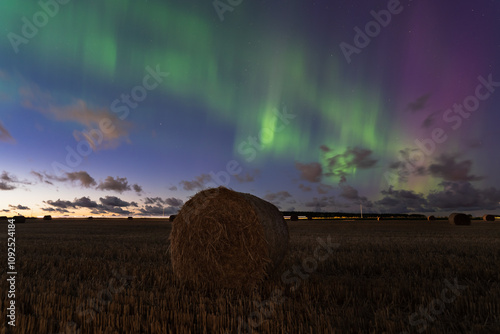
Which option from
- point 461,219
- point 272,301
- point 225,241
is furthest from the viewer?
point 461,219

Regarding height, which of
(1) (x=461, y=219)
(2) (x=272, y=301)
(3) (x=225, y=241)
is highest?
(1) (x=461, y=219)

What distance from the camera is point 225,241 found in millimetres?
8117

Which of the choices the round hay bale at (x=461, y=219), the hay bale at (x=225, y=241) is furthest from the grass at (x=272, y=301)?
the round hay bale at (x=461, y=219)

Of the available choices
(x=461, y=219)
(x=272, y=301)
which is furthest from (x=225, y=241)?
(x=461, y=219)

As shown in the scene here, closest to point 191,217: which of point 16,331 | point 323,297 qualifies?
point 323,297

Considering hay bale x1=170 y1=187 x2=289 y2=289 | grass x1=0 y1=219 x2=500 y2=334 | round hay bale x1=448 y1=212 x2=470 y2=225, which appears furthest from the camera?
round hay bale x1=448 y1=212 x2=470 y2=225

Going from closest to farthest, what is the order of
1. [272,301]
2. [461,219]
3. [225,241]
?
[272,301] < [225,241] < [461,219]

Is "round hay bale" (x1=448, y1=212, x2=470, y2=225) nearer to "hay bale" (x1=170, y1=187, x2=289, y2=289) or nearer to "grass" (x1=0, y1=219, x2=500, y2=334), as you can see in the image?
"grass" (x1=0, y1=219, x2=500, y2=334)

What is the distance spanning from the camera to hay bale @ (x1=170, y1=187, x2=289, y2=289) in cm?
773

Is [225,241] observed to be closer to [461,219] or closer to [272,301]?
[272,301]

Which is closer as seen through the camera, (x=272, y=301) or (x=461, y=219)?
(x=272, y=301)

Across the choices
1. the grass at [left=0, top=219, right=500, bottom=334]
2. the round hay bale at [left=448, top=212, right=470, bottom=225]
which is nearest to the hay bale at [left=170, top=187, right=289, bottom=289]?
the grass at [left=0, top=219, right=500, bottom=334]

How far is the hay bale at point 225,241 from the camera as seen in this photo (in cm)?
773

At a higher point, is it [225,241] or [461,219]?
[461,219]
